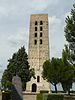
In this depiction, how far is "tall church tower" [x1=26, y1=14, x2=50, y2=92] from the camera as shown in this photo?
77.2 m

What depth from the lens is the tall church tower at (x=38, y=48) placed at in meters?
77.2

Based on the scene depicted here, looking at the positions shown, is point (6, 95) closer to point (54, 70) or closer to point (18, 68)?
point (54, 70)

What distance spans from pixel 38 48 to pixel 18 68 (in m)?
20.7

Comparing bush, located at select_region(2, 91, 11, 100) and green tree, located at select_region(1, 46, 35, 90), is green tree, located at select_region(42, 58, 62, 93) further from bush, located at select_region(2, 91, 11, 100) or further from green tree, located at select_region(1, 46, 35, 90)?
bush, located at select_region(2, 91, 11, 100)

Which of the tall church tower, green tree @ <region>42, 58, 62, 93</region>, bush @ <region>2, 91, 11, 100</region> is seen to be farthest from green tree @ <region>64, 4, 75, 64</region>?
the tall church tower

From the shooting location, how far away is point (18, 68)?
5959cm

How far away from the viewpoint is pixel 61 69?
178 ft

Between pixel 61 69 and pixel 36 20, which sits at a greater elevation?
pixel 36 20

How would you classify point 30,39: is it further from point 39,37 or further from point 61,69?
point 61,69

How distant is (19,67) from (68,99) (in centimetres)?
2997

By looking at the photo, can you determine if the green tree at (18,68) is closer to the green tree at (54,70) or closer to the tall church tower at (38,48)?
the green tree at (54,70)

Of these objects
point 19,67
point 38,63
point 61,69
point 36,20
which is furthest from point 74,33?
point 36,20

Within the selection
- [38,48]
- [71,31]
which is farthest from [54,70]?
[71,31]

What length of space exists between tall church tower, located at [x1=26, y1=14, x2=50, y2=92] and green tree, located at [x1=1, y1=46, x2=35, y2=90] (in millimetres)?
16394
